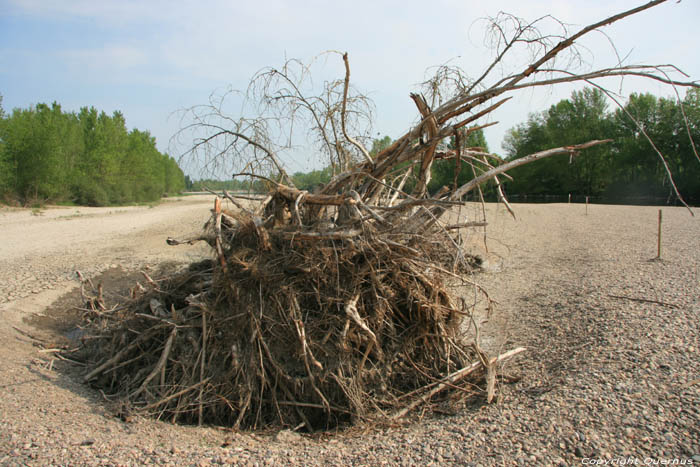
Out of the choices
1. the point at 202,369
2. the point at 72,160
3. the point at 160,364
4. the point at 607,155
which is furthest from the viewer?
the point at 607,155

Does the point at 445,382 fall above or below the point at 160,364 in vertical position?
below

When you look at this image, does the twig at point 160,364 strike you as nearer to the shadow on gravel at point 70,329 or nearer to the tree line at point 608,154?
the shadow on gravel at point 70,329

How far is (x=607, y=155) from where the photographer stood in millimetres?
46500

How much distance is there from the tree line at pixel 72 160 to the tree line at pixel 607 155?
3549 centimetres

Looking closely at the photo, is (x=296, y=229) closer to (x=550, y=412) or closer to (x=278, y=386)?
(x=278, y=386)

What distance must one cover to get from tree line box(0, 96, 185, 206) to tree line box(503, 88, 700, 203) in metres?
35.5

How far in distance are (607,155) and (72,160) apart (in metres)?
50.1

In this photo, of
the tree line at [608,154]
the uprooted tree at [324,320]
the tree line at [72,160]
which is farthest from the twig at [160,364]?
the tree line at [608,154]

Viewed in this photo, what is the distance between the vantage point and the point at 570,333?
18.6ft

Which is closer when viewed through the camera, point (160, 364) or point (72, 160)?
point (160, 364)

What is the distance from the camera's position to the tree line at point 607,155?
3656 cm

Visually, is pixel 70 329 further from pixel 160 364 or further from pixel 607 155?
pixel 607 155

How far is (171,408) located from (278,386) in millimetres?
1000

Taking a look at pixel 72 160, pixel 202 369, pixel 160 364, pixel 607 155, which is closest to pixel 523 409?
pixel 202 369
